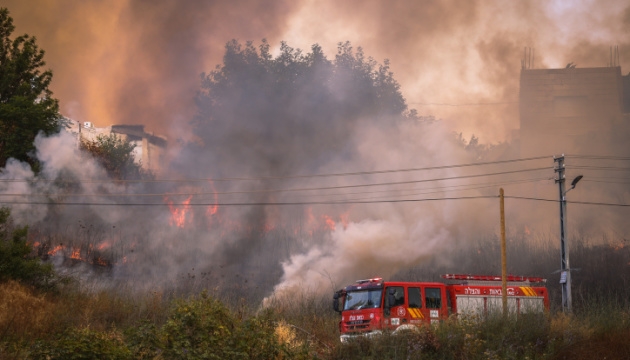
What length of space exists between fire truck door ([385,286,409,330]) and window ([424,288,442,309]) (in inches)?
35.1

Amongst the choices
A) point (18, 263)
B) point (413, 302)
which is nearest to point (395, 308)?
point (413, 302)

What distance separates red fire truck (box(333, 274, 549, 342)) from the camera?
21.7 meters

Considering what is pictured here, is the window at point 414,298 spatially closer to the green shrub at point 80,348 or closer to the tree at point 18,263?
the green shrub at point 80,348

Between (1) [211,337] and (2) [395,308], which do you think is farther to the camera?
(2) [395,308]

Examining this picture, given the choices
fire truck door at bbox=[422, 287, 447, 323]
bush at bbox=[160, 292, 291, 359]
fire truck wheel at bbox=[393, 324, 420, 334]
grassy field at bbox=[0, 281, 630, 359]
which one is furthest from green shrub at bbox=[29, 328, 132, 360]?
fire truck door at bbox=[422, 287, 447, 323]

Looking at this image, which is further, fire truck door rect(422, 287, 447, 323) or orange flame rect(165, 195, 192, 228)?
orange flame rect(165, 195, 192, 228)

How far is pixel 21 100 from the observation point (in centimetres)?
2941

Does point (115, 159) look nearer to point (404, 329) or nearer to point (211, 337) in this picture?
point (404, 329)

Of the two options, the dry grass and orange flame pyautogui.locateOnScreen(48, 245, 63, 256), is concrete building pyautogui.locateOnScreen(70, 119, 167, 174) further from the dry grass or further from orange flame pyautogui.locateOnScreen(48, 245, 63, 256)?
the dry grass

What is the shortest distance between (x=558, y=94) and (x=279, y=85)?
70.5ft

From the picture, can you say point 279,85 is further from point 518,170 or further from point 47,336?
point 47,336

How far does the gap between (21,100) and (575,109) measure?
134ft

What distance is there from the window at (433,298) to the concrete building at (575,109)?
116 ft

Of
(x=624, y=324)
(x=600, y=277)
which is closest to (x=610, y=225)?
(x=600, y=277)
